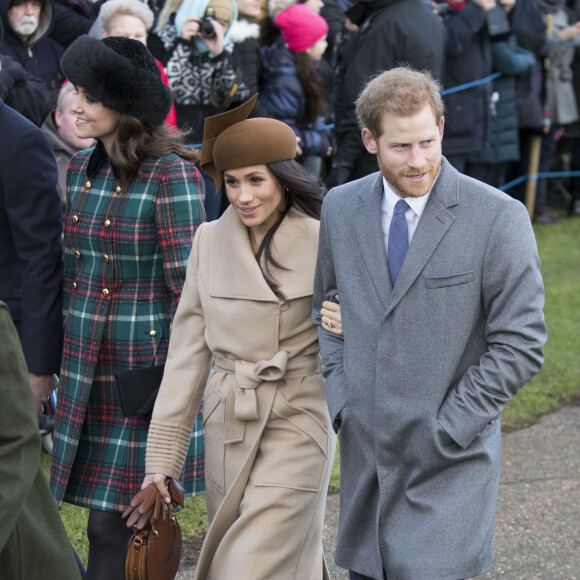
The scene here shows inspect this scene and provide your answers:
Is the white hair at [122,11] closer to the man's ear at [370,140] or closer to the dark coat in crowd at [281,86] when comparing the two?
the dark coat in crowd at [281,86]

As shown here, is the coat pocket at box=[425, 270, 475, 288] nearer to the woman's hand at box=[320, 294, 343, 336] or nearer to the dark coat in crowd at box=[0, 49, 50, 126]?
the woman's hand at box=[320, 294, 343, 336]

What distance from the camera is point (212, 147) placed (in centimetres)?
356

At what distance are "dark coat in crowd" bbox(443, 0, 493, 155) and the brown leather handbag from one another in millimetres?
6106

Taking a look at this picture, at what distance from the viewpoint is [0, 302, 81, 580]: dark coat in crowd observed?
7.44 ft

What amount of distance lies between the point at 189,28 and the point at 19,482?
4.72 m

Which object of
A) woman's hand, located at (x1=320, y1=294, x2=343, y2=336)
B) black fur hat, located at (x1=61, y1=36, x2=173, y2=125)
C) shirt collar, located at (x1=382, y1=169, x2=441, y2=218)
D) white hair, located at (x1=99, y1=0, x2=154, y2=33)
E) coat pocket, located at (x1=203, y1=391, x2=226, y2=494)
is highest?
white hair, located at (x1=99, y1=0, x2=154, y2=33)

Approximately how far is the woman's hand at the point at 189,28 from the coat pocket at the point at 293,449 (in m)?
3.68

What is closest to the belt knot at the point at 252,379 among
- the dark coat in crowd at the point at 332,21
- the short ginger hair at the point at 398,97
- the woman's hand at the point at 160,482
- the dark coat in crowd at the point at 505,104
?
the woman's hand at the point at 160,482

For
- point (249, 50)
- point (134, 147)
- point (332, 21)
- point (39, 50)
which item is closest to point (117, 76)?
point (134, 147)

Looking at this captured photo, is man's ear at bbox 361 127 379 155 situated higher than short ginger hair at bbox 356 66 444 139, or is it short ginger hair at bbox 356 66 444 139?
short ginger hair at bbox 356 66 444 139

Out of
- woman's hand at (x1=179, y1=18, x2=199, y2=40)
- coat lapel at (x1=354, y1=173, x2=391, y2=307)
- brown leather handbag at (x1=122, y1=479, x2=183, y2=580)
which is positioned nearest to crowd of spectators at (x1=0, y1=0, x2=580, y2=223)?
woman's hand at (x1=179, y1=18, x2=199, y2=40)

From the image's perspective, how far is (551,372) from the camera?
709cm

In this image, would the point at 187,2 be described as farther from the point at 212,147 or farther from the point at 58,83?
the point at 212,147

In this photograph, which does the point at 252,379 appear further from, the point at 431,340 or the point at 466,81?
the point at 466,81
